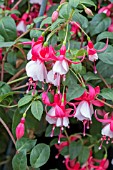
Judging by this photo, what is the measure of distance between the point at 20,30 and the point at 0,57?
153mm

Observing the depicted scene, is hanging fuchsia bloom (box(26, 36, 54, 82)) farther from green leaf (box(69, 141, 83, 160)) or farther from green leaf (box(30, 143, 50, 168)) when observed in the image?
green leaf (box(69, 141, 83, 160))

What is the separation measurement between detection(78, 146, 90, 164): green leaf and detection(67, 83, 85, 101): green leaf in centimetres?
35

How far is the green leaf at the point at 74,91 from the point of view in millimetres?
779

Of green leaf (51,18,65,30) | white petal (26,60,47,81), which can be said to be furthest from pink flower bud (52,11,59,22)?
white petal (26,60,47,81)

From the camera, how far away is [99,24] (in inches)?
39.6

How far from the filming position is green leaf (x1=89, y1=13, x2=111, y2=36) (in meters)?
1.00

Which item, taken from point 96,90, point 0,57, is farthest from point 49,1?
point 96,90

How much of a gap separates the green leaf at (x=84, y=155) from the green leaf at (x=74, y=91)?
353 millimetres

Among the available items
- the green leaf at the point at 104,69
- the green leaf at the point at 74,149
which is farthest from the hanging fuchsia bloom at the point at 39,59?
the green leaf at the point at 74,149

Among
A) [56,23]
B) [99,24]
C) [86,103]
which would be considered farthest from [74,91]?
[99,24]

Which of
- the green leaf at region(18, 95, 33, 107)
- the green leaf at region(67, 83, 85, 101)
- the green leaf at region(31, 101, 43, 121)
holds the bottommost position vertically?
the green leaf at region(31, 101, 43, 121)

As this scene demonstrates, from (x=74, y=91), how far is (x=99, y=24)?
292 mm

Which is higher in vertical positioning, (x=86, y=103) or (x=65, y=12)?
(x=65, y=12)

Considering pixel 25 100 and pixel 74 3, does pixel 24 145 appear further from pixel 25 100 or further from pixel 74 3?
pixel 74 3
